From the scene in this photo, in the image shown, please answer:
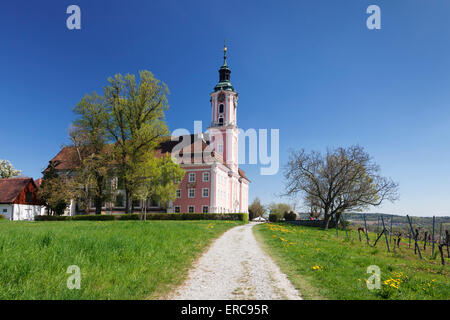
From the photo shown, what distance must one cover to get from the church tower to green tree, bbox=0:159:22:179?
42.4 m

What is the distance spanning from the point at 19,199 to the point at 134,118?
2434 cm

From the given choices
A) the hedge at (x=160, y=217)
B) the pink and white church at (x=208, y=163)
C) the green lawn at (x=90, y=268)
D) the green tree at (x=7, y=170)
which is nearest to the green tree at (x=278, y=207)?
the pink and white church at (x=208, y=163)

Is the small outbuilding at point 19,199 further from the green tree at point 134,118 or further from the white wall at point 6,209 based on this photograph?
the green tree at point 134,118

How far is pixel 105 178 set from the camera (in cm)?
3753

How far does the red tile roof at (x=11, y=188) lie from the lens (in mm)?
41844

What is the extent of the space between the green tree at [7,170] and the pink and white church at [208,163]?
11.5 metres

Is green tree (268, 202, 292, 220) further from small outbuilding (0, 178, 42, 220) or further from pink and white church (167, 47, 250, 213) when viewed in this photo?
small outbuilding (0, 178, 42, 220)

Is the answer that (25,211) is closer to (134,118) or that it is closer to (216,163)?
(134,118)

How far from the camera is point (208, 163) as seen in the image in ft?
160

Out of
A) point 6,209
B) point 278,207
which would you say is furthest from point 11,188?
point 278,207

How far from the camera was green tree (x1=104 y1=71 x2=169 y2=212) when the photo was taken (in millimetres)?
34000
